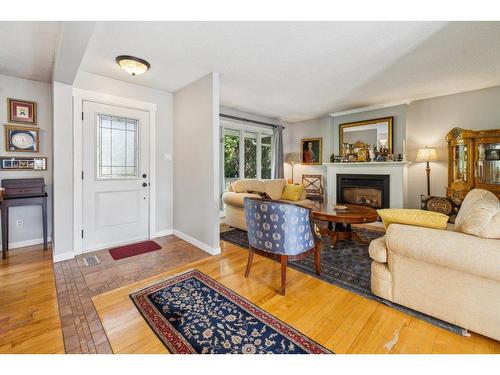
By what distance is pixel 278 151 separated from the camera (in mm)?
5988

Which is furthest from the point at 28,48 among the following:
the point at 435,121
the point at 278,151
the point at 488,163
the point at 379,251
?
the point at 488,163

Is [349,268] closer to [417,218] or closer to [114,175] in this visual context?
[417,218]

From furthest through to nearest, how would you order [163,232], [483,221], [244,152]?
[244,152] → [163,232] → [483,221]

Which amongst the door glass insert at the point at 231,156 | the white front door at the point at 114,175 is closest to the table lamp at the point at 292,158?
the door glass insert at the point at 231,156

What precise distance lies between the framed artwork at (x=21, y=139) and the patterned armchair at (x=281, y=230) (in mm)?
3239

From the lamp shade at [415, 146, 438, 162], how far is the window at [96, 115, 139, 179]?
4933 mm

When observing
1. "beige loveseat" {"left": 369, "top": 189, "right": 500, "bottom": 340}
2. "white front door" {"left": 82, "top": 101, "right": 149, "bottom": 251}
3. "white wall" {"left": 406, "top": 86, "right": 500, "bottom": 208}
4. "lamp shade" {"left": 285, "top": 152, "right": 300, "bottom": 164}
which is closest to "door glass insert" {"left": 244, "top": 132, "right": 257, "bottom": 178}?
"lamp shade" {"left": 285, "top": 152, "right": 300, "bottom": 164}

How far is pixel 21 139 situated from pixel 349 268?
14.9 ft

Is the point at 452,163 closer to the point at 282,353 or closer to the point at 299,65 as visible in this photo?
the point at 299,65

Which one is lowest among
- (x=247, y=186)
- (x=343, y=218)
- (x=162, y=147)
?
(x=343, y=218)

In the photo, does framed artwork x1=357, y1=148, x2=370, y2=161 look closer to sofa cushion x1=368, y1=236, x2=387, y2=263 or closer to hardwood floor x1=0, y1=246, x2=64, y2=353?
sofa cushion x1=368, y1=236, x2=387, y2=263

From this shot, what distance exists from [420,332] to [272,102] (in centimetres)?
413

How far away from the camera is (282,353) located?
138cm
